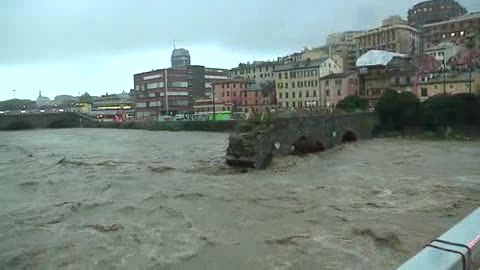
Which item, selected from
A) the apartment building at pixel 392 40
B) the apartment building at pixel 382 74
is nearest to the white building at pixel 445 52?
the apartment building at pixel 382 74

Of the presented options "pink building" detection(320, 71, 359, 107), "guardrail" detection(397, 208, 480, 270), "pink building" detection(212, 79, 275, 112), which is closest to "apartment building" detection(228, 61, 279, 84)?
"pink building" detection(212, 79, 275, 112)

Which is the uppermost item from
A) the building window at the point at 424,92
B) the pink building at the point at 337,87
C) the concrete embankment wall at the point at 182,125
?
the pink building at the point at 337,87

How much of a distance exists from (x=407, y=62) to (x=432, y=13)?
83.1 metres

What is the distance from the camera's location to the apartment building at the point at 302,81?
89.6 m

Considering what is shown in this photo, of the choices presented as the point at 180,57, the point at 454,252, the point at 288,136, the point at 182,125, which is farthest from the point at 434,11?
the point at 454,252

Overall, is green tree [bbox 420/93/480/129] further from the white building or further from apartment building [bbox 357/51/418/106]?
the white building

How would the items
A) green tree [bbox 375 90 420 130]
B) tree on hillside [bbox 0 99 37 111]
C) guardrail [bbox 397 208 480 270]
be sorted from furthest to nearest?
1. tree on hillside [bbox 0 99 37 111]
2. green tree [bbox 375 90 420 130]
3. guardrail [bbox 397 208 480 270]

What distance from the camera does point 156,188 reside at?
21.7 metres

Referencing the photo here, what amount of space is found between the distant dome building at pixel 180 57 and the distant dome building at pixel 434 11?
77.0 metres

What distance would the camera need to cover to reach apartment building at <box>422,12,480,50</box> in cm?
11125

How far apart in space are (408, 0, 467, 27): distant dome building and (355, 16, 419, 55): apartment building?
106 ft

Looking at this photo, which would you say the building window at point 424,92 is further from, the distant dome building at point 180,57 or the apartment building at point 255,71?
the distant dome building at point 180,57

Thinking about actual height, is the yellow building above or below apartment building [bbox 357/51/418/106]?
below

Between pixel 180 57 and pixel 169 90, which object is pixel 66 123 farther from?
pixel 180 57
